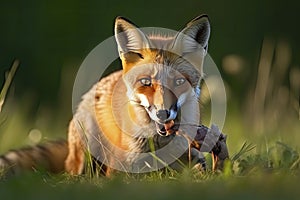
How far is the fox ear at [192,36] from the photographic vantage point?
379 cm

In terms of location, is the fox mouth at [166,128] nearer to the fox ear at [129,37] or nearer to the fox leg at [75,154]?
the fox ear at [129,37]

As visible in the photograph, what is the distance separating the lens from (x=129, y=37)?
384 cm

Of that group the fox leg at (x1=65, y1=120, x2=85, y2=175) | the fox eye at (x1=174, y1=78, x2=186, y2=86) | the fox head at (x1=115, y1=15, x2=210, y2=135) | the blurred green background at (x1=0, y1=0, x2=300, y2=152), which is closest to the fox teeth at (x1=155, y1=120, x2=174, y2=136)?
the fox head at (x1=115, y1=15, x2=210, y2=135)

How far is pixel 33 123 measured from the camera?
5973mm

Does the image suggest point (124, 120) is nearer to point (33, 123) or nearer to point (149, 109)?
point (149, 109)

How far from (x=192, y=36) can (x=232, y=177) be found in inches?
27.9

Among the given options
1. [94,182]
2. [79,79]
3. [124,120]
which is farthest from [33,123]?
[94,182]

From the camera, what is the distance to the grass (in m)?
2.91

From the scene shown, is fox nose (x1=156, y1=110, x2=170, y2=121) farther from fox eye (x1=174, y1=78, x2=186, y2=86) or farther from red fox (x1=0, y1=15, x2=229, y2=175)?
fox eye (x1=174, y1=78, x2=186, y2=86)

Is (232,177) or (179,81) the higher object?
(179,81)

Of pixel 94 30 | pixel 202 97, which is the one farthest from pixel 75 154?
pixel 94 30

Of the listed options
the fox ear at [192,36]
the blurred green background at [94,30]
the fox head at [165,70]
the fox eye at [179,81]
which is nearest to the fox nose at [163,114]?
the fox head at [165,70]

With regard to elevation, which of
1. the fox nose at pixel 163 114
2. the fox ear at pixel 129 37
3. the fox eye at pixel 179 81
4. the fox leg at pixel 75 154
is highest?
the fox ear at pixel 129 37

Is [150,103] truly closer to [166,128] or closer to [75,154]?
[166,128]
